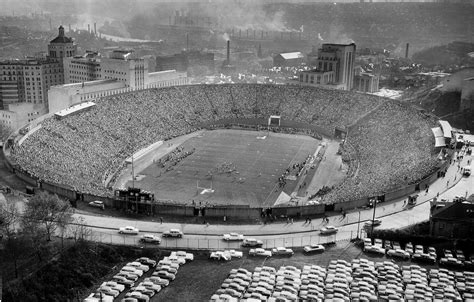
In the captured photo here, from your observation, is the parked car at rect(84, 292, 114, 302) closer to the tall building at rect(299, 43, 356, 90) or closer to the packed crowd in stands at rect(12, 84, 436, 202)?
the packed crowd in stands at rect(12, 84, 436, 202)

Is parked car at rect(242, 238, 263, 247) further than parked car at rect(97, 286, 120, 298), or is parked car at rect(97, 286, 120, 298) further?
parked car at rect(242, 238, 263, 247)

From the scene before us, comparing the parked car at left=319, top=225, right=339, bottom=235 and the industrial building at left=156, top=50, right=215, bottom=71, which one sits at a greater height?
the industrial building at left=156, top=50, right=215, bottom=71

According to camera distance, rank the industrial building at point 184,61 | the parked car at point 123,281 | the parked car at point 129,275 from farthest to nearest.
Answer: the industrial building at point 184,61, the parked car at point 129,275, the parked car at point 123,281


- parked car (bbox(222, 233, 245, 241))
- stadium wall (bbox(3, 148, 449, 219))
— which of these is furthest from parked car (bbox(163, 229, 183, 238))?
stadium wall (bbox(3, 148, 449, 219))

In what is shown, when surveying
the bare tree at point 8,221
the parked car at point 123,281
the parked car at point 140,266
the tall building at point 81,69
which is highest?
the tall building at point 81,69

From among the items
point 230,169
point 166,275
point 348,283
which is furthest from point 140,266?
point 230,169

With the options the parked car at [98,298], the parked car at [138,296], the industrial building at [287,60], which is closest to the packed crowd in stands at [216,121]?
the parked car at [98,298]

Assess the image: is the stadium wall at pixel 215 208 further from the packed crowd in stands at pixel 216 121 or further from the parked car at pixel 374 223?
the parked car at pixel 374 223

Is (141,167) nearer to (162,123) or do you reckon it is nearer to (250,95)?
(162,123)
